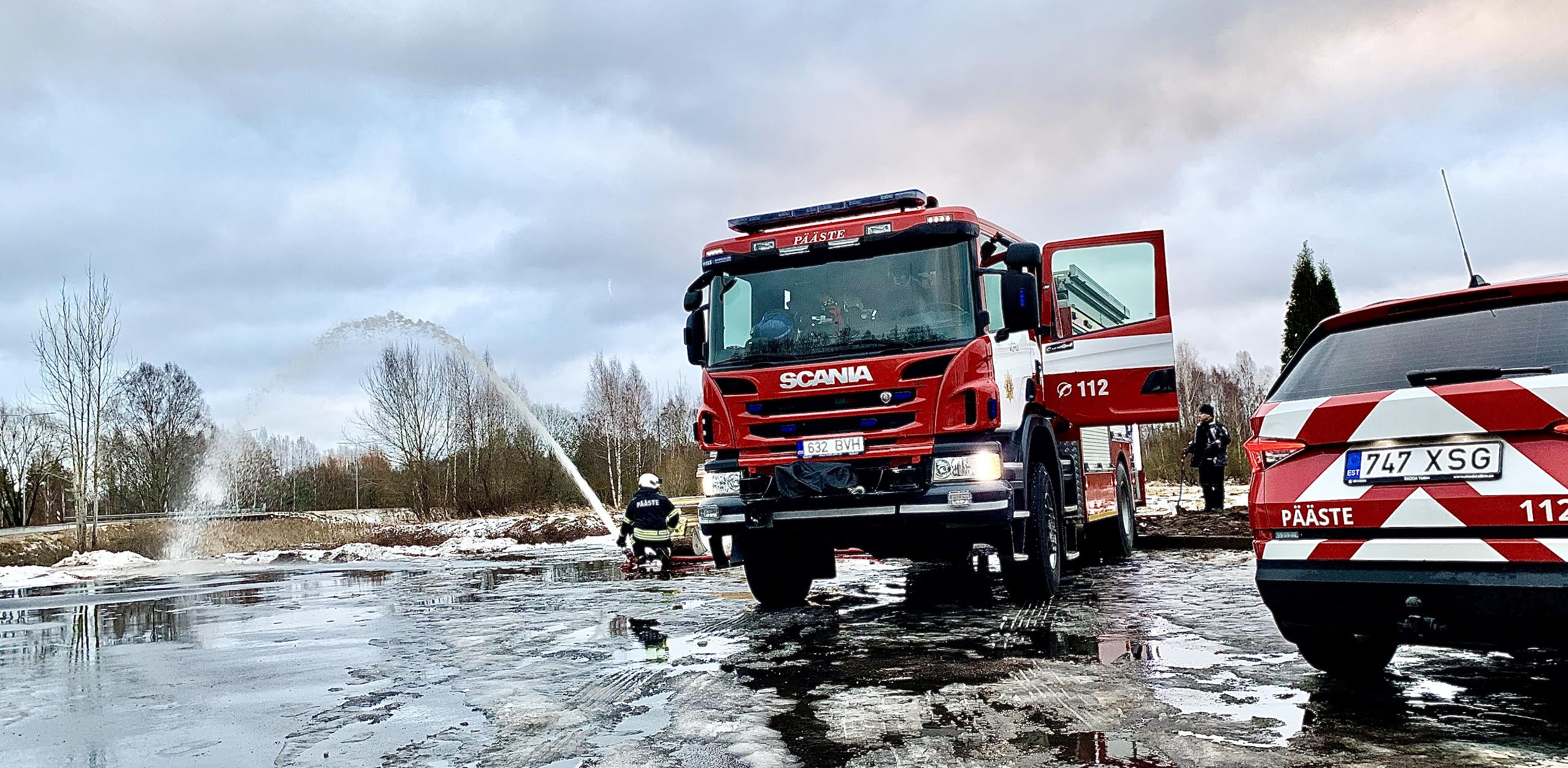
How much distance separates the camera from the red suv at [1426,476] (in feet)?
12.0

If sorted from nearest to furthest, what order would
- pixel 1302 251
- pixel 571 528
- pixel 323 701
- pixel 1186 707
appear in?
pixel 1186 707 < pixel 323 701 < pixel 571 528 < pixel 1302 251

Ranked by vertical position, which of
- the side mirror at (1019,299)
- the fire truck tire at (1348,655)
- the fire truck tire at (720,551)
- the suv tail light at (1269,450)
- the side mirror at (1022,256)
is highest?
the side mirror at (1022,256)

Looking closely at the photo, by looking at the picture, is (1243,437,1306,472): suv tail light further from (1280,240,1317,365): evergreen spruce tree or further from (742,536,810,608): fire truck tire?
(1280,240,1317,365): evergreen spruce tree

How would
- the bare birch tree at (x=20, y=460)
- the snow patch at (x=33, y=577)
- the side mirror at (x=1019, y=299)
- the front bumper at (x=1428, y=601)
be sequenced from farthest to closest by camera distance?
the bare birch tree at (x=20, y=460) < the snow patch at (x=33, y=577) < the side mirror at (x=1019, y=299) < the front bumper at (x=1428, y=601)

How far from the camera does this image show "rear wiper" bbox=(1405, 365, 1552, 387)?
3787 millimetres

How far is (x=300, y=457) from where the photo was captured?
79312 millimetres

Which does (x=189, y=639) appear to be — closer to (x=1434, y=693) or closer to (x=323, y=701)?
(x=323, y=701)

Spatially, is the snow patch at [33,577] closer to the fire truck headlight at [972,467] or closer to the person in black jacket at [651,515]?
the person in black jacket at [651,515]

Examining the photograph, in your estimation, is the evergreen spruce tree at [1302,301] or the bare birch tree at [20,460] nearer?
the evergreen spruce tree at [1302,301]

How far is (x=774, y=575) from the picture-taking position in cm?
911

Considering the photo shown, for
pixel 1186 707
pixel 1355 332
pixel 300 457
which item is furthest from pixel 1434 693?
pixel 300 457

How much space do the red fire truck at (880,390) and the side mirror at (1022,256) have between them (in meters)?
0.02

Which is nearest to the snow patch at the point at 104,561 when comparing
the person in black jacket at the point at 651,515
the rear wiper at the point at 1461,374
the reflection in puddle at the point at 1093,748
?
the person in black jacket at the point at 651,515

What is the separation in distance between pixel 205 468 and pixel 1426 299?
166 ft
